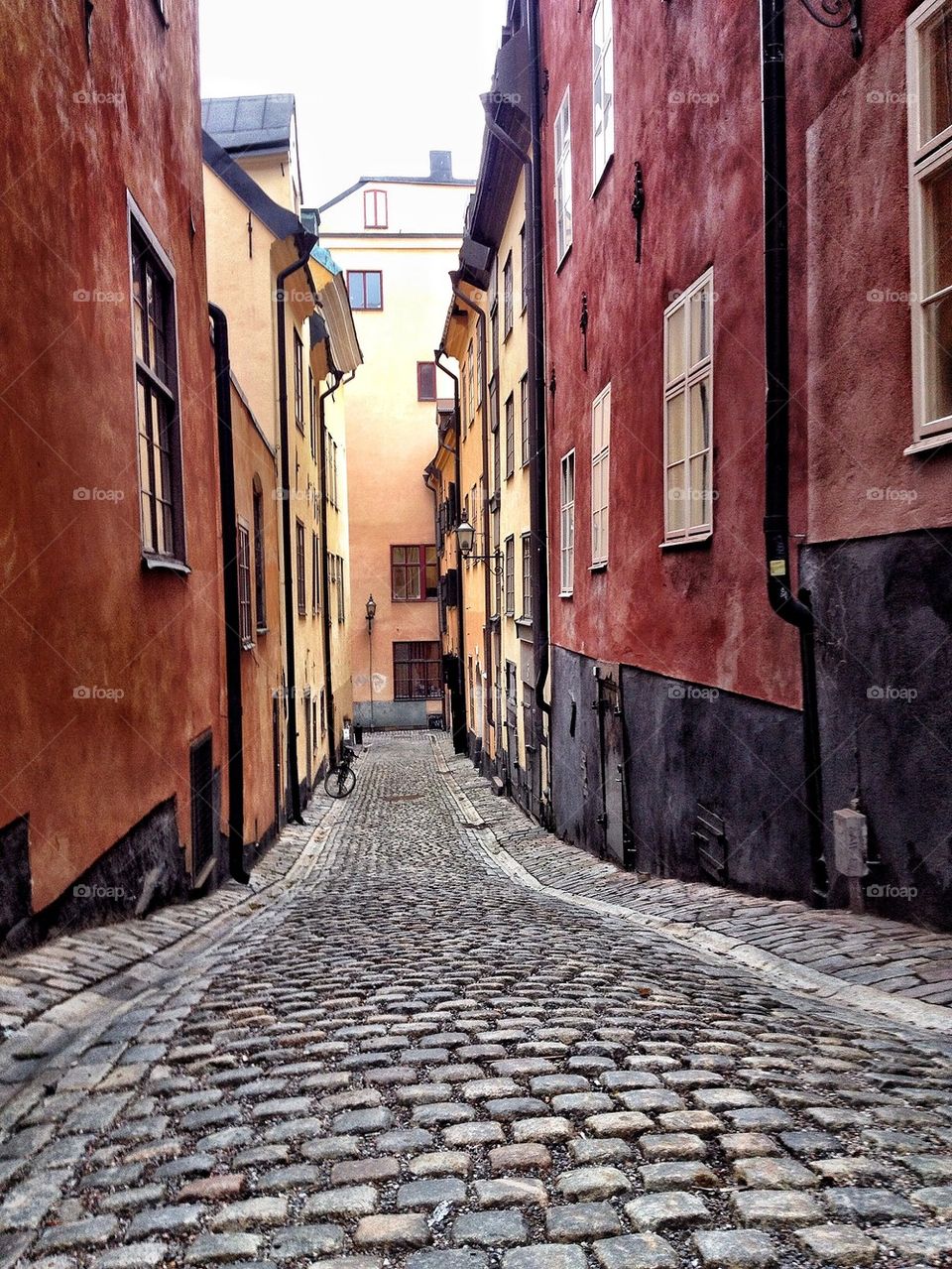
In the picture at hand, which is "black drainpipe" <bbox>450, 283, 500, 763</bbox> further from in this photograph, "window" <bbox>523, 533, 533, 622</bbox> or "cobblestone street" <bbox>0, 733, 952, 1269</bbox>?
"cobblestone street" <bbox>0, 733, 952, 1269</bbox>

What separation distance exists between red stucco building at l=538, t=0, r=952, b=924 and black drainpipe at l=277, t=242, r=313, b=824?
585 centimetres

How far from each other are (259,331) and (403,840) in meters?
7.91

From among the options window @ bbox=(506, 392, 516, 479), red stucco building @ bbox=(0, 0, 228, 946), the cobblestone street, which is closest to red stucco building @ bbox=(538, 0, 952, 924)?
the cobblestone street

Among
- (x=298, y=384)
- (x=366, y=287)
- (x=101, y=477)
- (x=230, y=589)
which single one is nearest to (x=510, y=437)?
(x=298, y=384)

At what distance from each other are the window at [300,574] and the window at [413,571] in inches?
752

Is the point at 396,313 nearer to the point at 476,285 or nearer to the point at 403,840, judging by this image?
the point at 476,285

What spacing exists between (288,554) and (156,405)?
8.35 m

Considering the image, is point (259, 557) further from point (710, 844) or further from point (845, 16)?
point (845, 16)

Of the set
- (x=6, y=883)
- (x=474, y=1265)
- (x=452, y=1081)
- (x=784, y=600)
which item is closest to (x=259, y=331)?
(x=784, y=600)

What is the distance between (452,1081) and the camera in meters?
3.26

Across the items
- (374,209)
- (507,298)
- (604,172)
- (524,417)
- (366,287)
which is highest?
(374,209)

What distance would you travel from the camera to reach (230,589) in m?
10.4

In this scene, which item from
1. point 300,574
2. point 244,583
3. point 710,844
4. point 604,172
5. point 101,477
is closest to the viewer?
point 101,477

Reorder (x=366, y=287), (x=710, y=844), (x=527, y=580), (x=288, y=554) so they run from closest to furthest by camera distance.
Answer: (x=710, y=844), (x=288, y=554), (x=527, y=580), (x=366, y=287)
